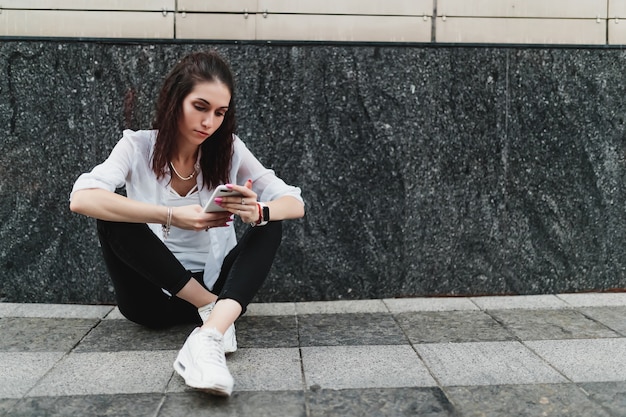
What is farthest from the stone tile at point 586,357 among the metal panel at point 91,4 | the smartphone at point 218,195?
the metal panel at point 91,4

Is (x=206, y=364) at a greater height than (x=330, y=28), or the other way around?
(x=330, y=28)

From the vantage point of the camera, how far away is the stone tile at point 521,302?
4055 mm

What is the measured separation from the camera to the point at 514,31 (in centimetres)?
442

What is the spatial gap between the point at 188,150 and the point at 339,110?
1473mm

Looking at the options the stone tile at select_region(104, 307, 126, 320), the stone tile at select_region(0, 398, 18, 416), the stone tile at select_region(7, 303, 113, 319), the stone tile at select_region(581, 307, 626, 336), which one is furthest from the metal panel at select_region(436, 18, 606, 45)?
the stone tile at select_region(0, 398, 18, 416)

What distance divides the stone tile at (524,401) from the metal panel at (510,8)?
297 centimetres

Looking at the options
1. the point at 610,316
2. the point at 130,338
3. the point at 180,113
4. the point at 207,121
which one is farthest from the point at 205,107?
the point at 610,316

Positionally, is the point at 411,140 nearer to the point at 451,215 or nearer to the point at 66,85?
the point at 451,215

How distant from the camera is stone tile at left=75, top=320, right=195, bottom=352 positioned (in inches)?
126

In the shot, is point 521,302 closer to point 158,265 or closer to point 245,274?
point 245,274

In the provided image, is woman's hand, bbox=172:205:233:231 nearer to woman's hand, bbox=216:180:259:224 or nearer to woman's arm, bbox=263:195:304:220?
woman's hand, bbox=216:180:259:224

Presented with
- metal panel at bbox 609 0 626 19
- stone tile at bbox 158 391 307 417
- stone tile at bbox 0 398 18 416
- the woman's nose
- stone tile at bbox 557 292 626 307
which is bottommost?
stone tile at bbox 0 398 18 416

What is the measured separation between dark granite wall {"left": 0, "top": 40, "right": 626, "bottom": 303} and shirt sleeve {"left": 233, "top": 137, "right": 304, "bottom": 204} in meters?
0.86

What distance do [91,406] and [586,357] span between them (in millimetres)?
2425
